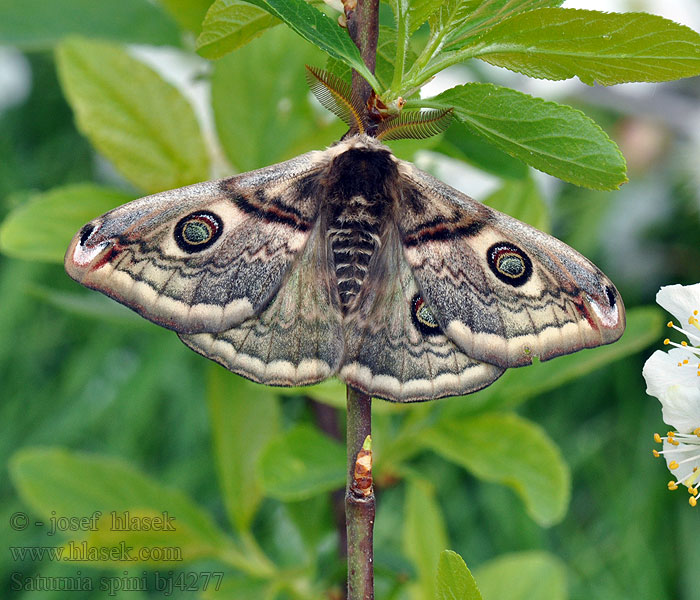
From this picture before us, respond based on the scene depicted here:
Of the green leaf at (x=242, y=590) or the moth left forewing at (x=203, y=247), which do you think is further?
the green leaf at (x=242, y=590)

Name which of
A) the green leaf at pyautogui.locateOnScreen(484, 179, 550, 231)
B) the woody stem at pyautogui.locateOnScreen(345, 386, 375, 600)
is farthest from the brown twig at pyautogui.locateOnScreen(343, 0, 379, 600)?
the green leaf at pyautogui.locateOnScreen(484, 179, 550, 231)

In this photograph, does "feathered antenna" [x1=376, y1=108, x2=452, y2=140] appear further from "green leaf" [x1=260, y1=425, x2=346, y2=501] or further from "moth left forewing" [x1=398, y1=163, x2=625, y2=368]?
"green leaf" [x1=260, y1=425, x2=346, y2=501]

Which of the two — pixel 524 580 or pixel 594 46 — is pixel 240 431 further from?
pixel 594 46

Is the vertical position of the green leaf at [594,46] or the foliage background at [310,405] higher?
the green leaf at [594,46]

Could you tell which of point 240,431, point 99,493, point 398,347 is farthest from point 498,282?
point 99,493

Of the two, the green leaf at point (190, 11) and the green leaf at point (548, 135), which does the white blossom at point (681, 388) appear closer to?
the green leaf at point (548, 135)

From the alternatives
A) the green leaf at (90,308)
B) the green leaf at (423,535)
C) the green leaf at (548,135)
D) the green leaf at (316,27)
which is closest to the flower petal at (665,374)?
the green leaf at (548,135)
